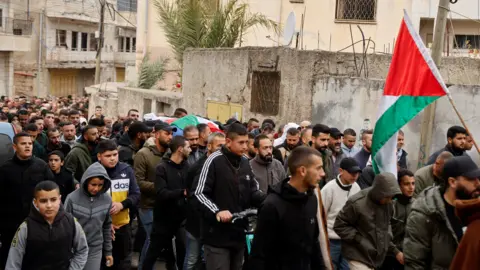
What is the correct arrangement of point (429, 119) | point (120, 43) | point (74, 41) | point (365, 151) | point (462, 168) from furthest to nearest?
point (120, 43), point (74, 41), point (429, 119), point (365, 151), point (462, 168)

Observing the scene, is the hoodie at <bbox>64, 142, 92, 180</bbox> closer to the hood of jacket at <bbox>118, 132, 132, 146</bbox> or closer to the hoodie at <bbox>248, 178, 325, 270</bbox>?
the hood of jacket at <bbox>118, 132, 132, 146</bbox>

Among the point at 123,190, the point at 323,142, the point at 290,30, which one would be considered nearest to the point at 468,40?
the point at 290,30

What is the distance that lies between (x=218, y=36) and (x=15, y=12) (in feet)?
86.9

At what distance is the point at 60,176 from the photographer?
7836 mm

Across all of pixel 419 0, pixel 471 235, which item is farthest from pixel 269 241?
pixel 419 0

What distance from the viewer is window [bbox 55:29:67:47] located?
4569 centimetres

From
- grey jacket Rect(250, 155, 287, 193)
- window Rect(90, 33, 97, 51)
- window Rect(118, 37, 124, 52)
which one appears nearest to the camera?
grey jacket Rect(250, 155, 287, 193)

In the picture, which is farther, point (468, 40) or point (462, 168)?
point (468, 40)

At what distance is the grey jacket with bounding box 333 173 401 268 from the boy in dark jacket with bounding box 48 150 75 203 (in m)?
3.19

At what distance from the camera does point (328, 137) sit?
877 centimetres

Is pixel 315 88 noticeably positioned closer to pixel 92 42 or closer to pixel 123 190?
pixel 123 190

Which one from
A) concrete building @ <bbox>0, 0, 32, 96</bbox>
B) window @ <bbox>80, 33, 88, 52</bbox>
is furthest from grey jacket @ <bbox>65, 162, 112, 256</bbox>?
window @ <bbox>80, 33, 88, 52</bbox>

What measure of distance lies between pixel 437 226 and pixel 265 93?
10204 millimetres

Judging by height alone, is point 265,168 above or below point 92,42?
below
